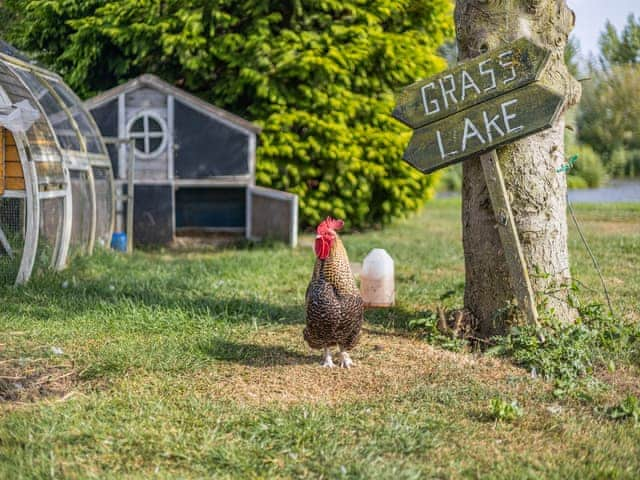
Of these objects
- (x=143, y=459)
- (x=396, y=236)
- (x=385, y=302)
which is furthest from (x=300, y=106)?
(x=143, y=459)

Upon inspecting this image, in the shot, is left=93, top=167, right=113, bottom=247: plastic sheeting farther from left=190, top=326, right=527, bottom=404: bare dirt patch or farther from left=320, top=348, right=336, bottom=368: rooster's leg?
left=320, top=348, right=336, bottom=368: rooster's leg

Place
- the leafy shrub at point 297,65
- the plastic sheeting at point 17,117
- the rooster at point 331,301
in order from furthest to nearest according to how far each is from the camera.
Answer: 1. the leafy shrub at point 297,65
2. the plastic sheeting at point 17,117
3. the rooster at point 331,301

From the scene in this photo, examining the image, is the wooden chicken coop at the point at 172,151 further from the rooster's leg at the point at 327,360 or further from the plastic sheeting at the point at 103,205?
the rooster's leg at the point at 327,360

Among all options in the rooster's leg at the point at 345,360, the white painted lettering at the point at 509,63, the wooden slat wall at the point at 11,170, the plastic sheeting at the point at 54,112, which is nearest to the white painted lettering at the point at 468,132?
the white painted lettering at the point at 509,63

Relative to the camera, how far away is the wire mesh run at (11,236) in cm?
675

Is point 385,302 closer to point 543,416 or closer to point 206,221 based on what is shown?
point 543,416

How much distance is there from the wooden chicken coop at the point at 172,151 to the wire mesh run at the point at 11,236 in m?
4.05

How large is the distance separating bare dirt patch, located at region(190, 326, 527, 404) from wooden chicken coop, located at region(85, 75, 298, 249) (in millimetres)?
5738

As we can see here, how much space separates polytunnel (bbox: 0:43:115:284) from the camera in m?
6.74

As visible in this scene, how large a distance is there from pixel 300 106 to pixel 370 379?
8.37 metres

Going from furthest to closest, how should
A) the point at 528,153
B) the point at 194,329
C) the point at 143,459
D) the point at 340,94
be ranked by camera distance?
1. the point at 340,94
2. the point at 194,329
3. the point at 528,153
4. the point at 143,459

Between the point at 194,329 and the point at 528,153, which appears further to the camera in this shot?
the point at 194,329

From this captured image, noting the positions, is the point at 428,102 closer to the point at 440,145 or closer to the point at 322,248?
the point at 440,145

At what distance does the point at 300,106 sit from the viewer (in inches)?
482
